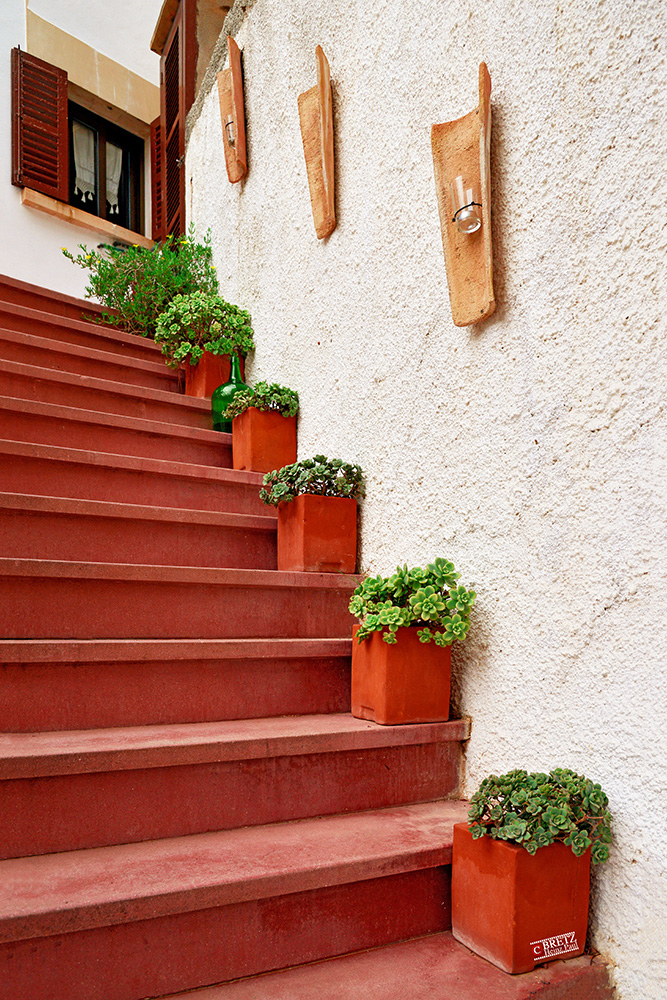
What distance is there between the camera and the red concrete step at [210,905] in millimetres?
1099

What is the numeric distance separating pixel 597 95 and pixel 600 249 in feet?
1.05

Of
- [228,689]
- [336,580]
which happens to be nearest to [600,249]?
[336,580]

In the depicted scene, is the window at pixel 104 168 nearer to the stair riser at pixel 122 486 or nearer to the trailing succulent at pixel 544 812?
the stair riser at pixel 122 486

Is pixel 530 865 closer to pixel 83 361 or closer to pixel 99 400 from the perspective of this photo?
pixel 99 400

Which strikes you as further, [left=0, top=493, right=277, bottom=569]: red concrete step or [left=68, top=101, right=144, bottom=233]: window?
[left=68, top=101, right=144, bottom=233]: window

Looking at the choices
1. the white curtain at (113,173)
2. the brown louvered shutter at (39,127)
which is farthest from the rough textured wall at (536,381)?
the white curtain at (113,173)

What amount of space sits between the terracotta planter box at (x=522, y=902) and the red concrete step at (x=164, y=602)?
2.83ft

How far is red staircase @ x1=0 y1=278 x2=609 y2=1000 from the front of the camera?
3.84ft

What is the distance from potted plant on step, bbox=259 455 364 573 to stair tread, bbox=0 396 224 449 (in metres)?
0.63

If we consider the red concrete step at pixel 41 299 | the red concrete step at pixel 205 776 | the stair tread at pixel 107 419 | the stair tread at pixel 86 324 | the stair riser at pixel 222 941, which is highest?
the red concrete step at pixel 41 299

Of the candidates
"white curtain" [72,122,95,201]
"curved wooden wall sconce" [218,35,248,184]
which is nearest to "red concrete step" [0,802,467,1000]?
"curved wooden wall sconce" [218,35,248,184]

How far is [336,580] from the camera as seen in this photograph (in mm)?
2139

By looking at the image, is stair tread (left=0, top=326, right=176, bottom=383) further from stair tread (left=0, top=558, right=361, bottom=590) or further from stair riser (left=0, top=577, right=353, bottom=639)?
stair riser (left=0, top=577, right=353, bottom=639)

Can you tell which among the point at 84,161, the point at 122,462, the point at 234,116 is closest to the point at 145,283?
the point at 234,116
